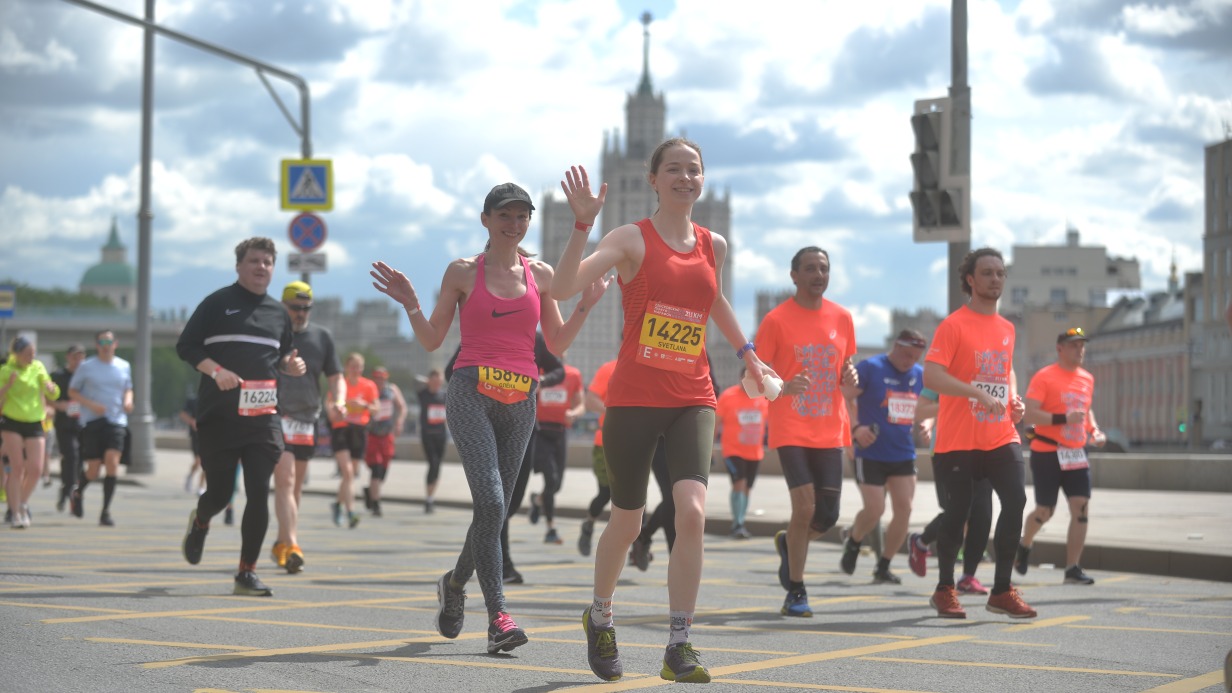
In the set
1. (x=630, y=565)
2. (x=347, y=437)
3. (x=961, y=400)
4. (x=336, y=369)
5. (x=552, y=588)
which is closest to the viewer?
(x=961, y=400)

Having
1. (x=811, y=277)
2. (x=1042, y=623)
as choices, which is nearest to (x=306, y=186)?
Answer: (x=811, y=277)

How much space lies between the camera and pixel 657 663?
6.78 metres

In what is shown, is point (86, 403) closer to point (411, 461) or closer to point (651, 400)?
point (651, 400)

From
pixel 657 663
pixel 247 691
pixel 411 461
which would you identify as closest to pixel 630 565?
pixel 657 663

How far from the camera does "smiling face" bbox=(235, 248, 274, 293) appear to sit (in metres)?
9.41

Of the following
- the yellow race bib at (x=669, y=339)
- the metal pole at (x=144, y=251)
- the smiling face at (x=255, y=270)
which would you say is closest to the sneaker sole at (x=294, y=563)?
the smiling face at (x=255, y=270)

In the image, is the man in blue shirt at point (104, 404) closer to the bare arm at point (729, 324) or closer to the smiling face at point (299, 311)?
the smiling face at point (299, 311)

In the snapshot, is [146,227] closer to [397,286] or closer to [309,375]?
[309,375]

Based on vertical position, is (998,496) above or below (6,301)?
below

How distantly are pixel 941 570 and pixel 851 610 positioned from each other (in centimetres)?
56

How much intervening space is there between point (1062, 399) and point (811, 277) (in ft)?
9.75

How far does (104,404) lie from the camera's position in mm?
16109

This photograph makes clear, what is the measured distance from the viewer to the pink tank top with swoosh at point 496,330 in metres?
7.16

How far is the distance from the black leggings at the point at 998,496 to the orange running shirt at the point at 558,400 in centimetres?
564
